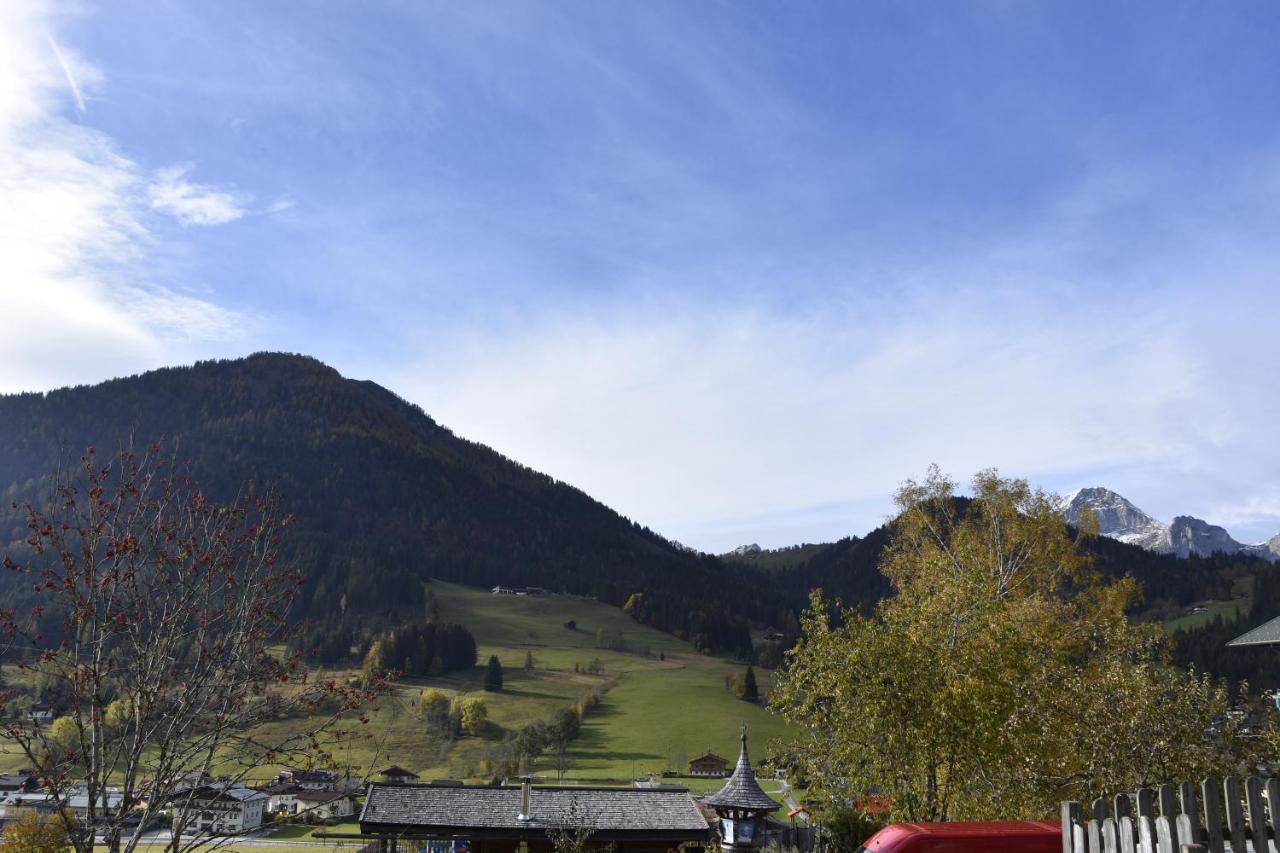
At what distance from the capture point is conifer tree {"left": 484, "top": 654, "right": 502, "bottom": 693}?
182625 mm

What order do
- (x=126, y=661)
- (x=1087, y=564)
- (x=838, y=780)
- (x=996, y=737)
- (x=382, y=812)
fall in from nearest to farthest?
(x=126, y=661) < (x=996, y=737) < (x=838, y=780) < (x=382, y=812) < (x=1087, y=564)

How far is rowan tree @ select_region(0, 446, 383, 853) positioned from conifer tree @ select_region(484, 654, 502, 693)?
17928 centimetres

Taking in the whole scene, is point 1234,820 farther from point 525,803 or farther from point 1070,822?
point 525,803

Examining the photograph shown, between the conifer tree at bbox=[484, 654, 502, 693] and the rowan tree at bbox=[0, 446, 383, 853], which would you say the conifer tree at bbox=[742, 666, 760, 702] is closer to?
the conifer tree at bbox=[484, 654, 502, 693]

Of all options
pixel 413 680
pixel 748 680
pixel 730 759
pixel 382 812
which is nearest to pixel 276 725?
pixel 413 680

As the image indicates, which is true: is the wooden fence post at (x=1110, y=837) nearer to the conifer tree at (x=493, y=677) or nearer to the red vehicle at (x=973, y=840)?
the red vehicle at (x=973, y=840)

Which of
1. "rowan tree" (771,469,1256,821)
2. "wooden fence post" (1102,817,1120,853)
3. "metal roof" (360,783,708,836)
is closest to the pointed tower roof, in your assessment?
"metal roof" (360,783,708,836)

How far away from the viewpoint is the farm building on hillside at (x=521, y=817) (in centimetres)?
2955

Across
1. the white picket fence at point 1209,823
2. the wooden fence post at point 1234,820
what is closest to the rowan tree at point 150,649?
the white picket fence at point 1209,823

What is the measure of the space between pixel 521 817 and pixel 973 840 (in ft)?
62.1

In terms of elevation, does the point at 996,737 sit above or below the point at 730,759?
above

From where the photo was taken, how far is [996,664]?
2430 centimetres

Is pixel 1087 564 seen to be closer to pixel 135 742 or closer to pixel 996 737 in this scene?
pixel 996 737

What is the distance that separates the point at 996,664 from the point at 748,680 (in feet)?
586
